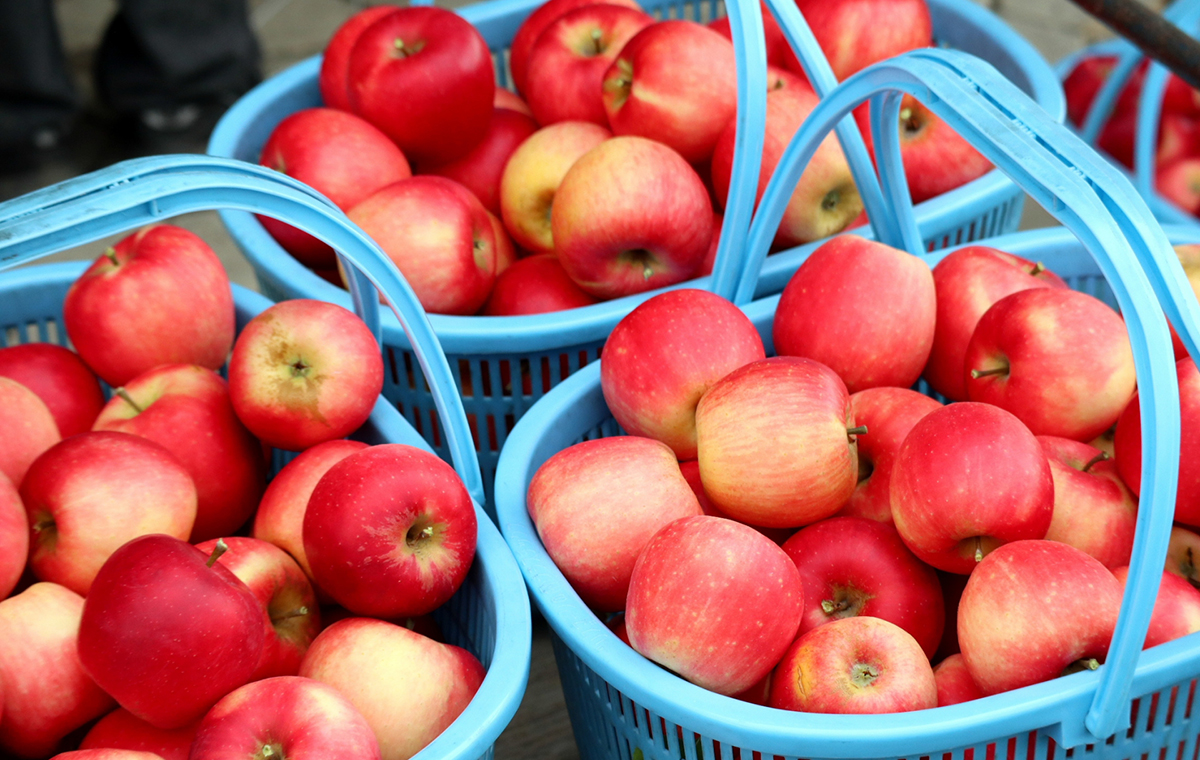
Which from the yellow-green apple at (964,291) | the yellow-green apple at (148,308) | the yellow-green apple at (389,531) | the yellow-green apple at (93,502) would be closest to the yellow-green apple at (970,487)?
the yellow-green apple at (964,291)

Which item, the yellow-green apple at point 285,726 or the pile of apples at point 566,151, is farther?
the pile of apples at point 566,151

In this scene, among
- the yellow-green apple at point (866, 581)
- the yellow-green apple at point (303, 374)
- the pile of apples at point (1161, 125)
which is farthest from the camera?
the pile of apples at point (1161, 125)

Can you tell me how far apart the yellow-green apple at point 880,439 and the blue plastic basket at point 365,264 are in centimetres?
30

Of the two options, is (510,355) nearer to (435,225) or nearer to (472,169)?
(435,225)

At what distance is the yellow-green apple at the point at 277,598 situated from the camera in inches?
30.0

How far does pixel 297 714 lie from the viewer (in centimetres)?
65

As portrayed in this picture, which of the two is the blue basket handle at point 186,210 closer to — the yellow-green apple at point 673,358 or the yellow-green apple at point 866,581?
the yellow-green apple at point 673,358

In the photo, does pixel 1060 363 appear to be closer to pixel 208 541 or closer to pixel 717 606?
pixel 717 606

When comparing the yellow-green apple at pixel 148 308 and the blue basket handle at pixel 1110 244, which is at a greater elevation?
the blue basket handle at pixel 1110 244

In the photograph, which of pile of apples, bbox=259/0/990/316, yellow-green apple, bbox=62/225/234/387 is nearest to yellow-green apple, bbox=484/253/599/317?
pile of apples, bbox=259/0/990/316

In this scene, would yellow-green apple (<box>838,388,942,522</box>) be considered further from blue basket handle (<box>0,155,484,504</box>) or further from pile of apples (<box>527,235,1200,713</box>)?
blue basket handle (<box>0,155,484,504</box>)

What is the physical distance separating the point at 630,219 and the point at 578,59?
1.13 ft

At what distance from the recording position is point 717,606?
2.27 feet

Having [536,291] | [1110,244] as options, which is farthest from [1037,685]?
[536,291]
